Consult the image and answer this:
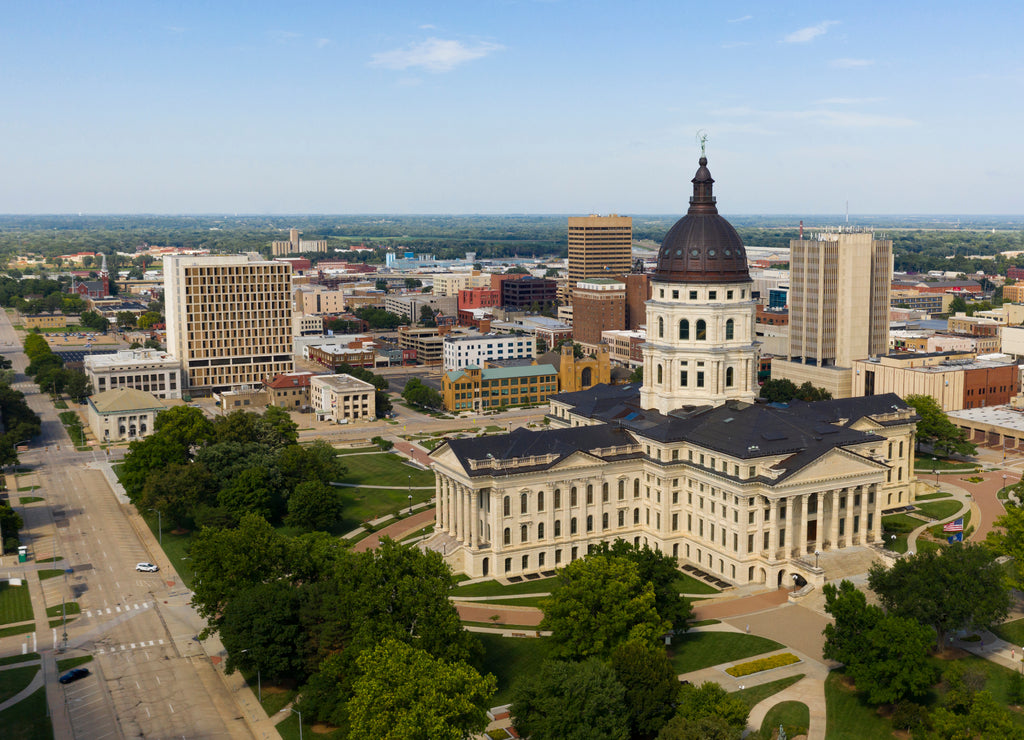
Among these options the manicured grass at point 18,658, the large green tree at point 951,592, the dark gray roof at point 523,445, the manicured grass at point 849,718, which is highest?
the dark gray roof at point 523,445

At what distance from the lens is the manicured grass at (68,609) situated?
8676 cm

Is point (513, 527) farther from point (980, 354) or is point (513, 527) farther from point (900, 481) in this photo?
point (980, 354)

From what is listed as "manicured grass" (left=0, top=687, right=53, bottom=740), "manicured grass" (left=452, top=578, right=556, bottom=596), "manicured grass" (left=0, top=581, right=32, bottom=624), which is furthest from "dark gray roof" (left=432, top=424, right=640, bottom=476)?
"manicured grass" (left=0, top=581, right=32, bottom=624)

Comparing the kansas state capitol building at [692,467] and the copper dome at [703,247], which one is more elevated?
the copper dome at [703,247]

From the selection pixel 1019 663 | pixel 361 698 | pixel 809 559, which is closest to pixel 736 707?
pixel 361 698

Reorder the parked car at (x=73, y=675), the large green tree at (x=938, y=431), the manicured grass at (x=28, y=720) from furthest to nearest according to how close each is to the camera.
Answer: the large green tree at (x=938, y=431), the parked car at (x=73, y=675), the manicured grass at (x=28, y=720)

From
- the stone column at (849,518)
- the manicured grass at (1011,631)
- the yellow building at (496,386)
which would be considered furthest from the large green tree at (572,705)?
the yellow building at (496,386)

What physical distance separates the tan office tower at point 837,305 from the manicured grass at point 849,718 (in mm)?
109962

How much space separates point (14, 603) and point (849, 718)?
245 feet

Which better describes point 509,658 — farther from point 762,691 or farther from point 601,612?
point 762,691

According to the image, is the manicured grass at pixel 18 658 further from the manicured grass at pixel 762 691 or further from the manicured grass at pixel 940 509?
the manicured grass at pixel 940 509

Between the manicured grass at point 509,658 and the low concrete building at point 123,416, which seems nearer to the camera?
the manicured grass at point 509,658

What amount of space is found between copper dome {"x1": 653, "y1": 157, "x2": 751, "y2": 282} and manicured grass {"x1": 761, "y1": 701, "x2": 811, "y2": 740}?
5003 centimetres

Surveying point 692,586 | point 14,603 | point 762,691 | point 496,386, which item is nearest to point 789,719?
point 762,691
